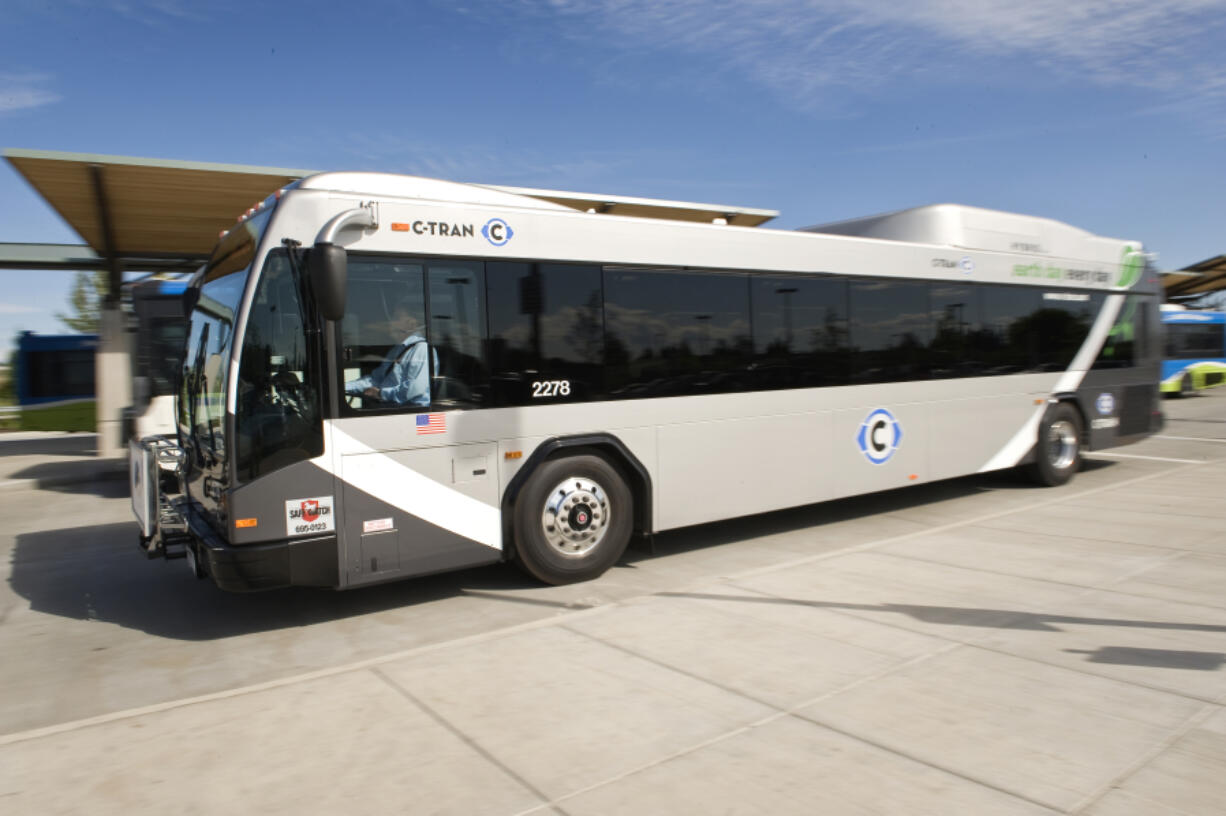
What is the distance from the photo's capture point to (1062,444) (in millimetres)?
11609

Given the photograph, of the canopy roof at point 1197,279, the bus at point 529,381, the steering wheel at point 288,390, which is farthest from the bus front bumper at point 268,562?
the canopy roof at point 1197,279

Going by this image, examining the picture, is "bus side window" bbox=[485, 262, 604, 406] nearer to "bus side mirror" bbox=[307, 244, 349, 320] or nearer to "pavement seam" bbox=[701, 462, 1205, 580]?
"bus side mirror" bbox=[307, 244, 349, 320]

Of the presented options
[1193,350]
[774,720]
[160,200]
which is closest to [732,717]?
[774,720]

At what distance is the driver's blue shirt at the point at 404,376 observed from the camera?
605 cm

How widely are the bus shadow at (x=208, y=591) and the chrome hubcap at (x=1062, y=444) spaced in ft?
12.1

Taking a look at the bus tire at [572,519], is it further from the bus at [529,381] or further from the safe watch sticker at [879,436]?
the safe watch sticker at [879,436]

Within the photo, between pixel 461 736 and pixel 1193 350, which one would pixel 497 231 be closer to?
pixel 461 736

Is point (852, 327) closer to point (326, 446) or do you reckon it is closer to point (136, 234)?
point (326, 446)

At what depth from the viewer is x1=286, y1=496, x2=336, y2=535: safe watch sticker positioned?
571 cm

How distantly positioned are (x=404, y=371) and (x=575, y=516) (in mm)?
1830

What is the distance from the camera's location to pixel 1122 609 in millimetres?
5980

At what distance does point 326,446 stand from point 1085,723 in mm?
4649

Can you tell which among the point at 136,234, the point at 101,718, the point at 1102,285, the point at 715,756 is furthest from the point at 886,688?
the point at 136,234

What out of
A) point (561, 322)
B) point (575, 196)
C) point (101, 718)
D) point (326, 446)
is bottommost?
point (101, 718)
